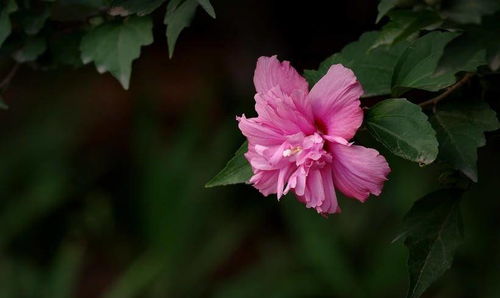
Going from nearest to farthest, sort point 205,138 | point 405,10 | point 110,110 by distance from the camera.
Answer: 1. point 405,10
2. point 205,138
3. point 110,110

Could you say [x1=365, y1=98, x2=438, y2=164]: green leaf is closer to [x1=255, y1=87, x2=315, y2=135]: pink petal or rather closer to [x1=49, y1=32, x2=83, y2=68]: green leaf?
[x1=255, y1=87, x2=315, y2=135]: pink petal

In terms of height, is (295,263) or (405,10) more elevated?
(405,10)

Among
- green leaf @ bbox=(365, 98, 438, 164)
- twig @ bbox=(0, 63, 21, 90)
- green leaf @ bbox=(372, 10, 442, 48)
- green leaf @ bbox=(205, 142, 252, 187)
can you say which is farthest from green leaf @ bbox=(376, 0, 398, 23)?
twig @ bbox=(0, 63, 21, 90)

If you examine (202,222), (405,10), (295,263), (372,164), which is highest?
(405,10)

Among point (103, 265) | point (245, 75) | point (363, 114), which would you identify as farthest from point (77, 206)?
point (363, 114)

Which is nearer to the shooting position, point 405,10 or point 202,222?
point 405,10

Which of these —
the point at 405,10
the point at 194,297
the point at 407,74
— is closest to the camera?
the point at 405,10

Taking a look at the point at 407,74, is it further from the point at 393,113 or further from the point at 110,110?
the point at 110,110
